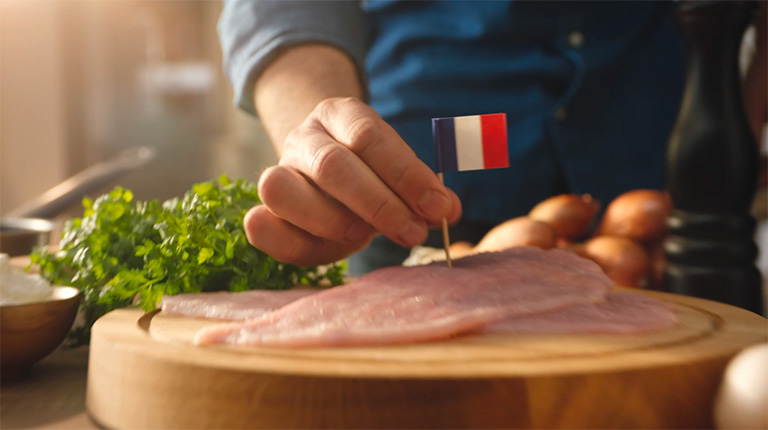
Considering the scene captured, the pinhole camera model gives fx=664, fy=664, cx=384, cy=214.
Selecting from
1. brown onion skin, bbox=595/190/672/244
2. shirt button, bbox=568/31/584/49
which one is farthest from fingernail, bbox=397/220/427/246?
shirt button, bbox=568/31/584/49

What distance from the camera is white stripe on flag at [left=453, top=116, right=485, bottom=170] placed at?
3.38 feet

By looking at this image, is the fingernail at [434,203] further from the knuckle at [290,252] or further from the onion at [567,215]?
the onion at [567,215]

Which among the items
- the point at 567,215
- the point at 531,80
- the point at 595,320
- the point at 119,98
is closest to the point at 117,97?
the point at 119,98

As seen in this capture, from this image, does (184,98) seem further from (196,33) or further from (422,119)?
Answer: (422,119)

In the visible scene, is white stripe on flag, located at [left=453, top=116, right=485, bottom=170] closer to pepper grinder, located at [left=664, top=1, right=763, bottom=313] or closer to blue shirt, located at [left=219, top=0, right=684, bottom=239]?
pepper grinder, located at [left=664, top=1, right=763, bottom=313]

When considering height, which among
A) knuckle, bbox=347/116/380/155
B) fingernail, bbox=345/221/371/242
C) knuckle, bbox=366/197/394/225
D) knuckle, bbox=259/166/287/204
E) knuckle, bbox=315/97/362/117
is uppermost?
knuckle, bbox=315/97/362/117

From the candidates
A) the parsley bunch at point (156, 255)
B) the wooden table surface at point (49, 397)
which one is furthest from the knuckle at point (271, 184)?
the wooden table surface at point (49, 397)

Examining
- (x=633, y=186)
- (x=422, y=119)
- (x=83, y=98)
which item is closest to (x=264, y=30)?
(x=422, y=119)

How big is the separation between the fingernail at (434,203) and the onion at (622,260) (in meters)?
0.54

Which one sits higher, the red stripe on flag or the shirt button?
the shirt button

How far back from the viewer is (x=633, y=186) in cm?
186

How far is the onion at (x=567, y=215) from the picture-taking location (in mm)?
1554

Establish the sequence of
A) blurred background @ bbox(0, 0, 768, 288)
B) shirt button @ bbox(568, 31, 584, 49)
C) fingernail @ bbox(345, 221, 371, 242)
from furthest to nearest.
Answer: blurred background @ bbox(0, 0, 768, 288) → shirt button @ bbox(568, 31, 584, 49) → fingernail @ bbox(345, 221, 371, 242)

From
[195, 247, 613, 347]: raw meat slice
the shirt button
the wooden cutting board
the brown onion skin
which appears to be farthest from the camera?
the shirt button
